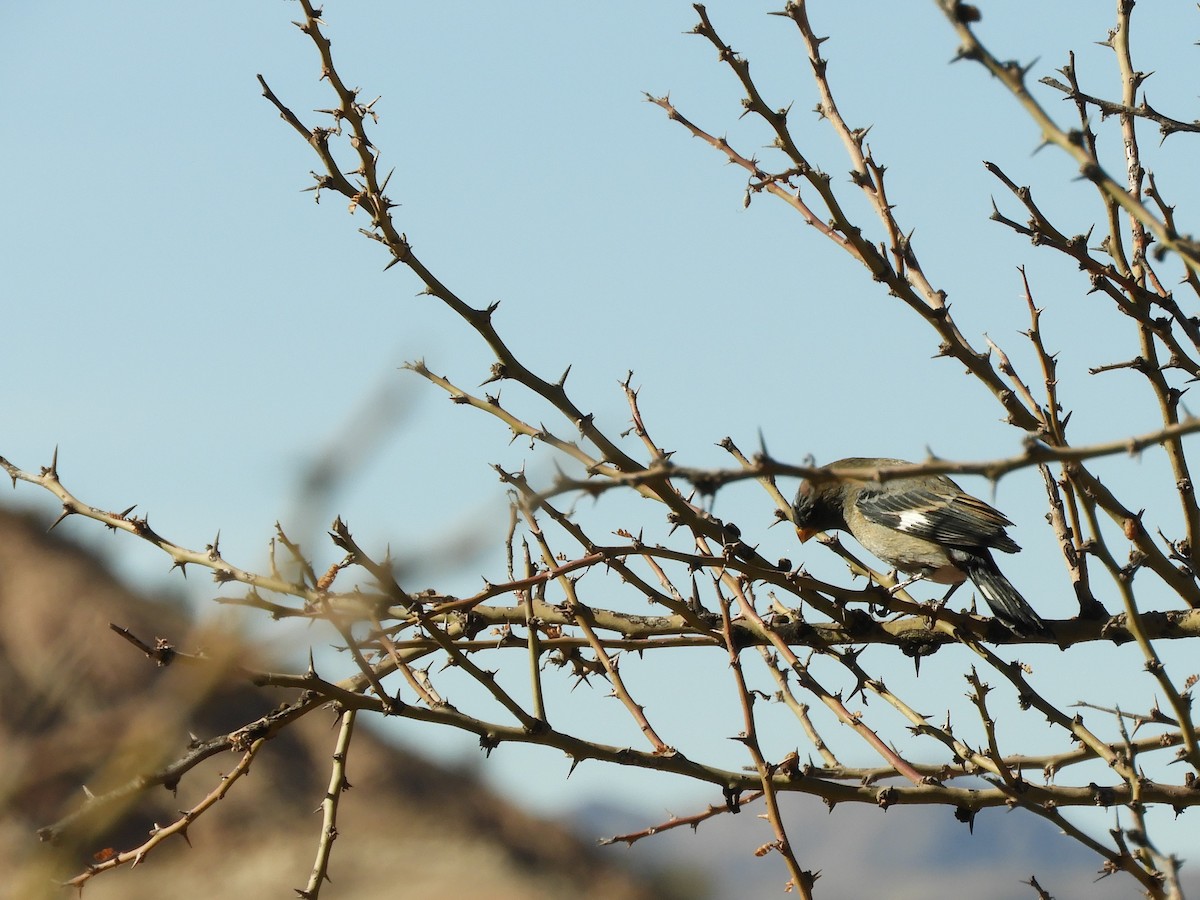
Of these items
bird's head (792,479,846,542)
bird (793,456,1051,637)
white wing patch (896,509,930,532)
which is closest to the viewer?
bird (793,456,1051,637)

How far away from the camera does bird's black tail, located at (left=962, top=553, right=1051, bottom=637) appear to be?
4.44 meters

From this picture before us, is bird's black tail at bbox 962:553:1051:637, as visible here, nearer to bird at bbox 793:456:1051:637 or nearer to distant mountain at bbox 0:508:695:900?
bird at bbox 793:456:1051:637

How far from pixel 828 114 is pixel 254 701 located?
27794mm

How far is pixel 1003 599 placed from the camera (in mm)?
5172

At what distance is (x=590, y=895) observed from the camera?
3572 centimetres

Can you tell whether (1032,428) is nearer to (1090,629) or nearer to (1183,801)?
(1090,629)

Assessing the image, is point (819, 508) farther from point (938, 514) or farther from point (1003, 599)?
point (1003, 599)

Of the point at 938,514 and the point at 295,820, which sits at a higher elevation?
the point at 295,820

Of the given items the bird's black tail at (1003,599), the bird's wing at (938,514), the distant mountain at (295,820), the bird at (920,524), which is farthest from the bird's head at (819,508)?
the distant mountain at (295,820)

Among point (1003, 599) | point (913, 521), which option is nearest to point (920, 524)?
point (913, 521)

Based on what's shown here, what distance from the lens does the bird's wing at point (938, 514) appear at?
21.6 feet

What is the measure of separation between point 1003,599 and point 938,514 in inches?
69.1

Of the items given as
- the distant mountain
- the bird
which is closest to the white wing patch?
the bird

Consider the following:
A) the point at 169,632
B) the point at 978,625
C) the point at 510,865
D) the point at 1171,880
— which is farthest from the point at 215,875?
the point at 1171,880
